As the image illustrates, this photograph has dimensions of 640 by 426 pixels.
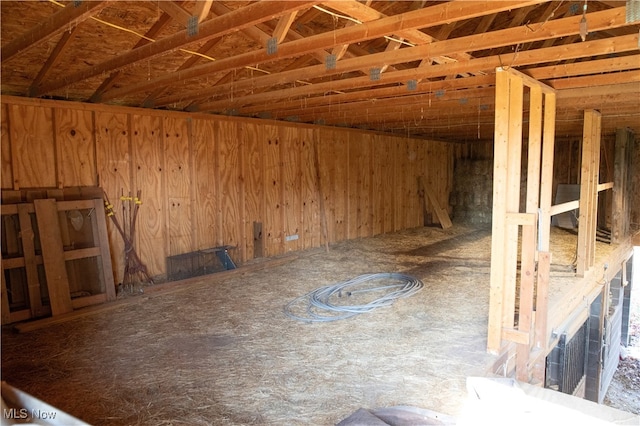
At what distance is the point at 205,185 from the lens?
574 cm

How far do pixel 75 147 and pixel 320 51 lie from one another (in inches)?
117

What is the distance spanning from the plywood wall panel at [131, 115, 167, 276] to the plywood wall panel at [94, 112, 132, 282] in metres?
0.10

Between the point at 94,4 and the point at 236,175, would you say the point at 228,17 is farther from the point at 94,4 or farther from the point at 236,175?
the point at 236,175

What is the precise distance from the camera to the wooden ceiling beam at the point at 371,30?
7.28ft

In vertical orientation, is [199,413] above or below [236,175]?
below

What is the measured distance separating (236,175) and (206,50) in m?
2.55

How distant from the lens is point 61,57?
12.8ft

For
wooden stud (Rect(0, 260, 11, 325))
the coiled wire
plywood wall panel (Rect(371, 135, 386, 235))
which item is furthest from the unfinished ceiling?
plywood wall panel (Rect(371, 135, 386, 235))

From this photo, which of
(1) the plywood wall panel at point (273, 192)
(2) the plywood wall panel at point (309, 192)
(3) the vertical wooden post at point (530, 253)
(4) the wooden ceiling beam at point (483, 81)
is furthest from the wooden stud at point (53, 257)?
(3) the vertical wooden post at point (530, 253)

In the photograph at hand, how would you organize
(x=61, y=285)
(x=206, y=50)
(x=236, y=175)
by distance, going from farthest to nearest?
(x=236, y=175) < (x=61, y=285) < (x=206, y=50)

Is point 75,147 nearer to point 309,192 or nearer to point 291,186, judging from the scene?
point 291,186

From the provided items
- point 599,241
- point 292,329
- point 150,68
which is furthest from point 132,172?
point 599,241

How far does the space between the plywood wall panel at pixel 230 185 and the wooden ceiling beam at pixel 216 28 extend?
2423 mm

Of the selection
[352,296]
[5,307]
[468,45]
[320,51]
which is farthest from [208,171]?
[468,45]
